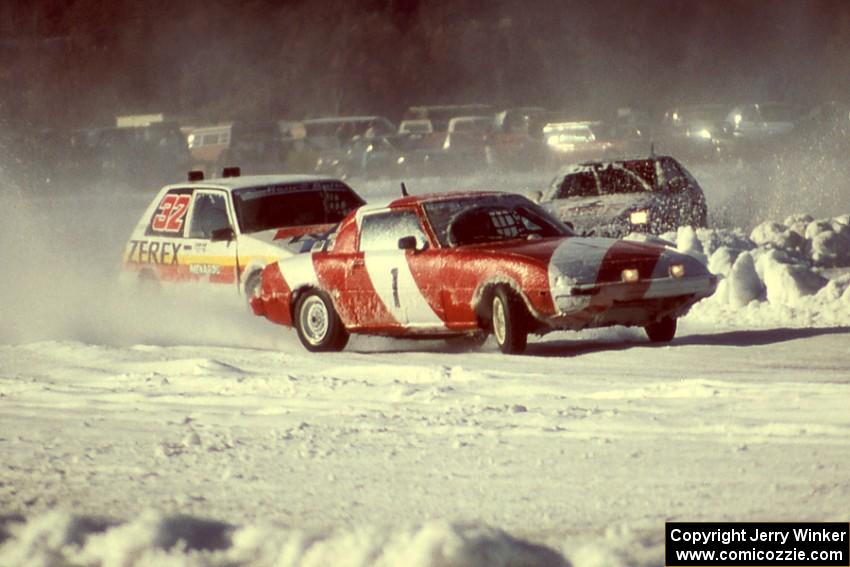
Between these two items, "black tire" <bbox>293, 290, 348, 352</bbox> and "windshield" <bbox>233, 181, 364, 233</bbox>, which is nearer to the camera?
"black tire" <bbox>293, 290, 348, 352</bbox>

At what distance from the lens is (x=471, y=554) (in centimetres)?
620

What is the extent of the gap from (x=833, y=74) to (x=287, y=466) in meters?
72.1

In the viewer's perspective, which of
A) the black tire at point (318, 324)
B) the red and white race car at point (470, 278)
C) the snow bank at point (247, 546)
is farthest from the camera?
the black tire at point (318, 324)

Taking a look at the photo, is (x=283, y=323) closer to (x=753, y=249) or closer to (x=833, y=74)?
(x=753, y=249)

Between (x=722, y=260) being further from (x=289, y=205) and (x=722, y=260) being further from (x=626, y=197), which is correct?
(x=626, y=197)

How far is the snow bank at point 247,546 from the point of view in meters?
6.23

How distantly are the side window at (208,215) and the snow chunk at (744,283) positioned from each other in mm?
4468

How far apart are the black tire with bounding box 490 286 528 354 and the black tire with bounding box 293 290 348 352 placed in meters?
1.72

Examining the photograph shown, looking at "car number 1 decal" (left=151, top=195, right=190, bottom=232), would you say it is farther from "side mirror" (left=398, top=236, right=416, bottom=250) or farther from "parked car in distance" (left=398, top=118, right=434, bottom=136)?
"parked car in distance" (left=398, top=118, right=434, bottom=136)

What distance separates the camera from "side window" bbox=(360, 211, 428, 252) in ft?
42.0

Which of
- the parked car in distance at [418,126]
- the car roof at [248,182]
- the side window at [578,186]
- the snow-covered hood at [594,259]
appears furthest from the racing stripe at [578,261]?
the parked car in distance at [418,126]

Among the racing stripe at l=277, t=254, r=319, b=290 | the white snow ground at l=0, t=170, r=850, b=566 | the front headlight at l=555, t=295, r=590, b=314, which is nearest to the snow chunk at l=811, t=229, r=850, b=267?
the white snow ground at l=0, t=170, r=850, b=566

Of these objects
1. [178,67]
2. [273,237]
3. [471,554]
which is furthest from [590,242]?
[178,67]

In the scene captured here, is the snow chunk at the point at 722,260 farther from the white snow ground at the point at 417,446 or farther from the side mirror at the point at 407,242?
the side mirror at the point at 407,242
